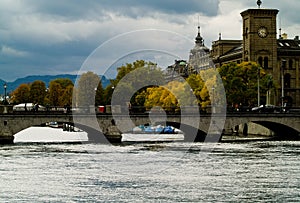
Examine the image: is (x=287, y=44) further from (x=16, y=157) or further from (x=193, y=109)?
(x=16, y=157)

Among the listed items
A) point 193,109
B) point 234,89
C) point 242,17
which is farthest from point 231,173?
point 242,17

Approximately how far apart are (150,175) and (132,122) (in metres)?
35.8

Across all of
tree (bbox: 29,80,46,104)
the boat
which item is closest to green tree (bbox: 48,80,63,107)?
tree (bbox: 29,80,46,104)

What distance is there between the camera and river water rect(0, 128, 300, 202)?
3581cm

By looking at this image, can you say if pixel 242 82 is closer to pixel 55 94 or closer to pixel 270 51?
pixel 270 51

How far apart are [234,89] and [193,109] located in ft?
87.5

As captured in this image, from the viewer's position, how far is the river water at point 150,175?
35.8 metres

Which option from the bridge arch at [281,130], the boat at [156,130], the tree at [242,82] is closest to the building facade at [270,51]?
the tree at [242,82]

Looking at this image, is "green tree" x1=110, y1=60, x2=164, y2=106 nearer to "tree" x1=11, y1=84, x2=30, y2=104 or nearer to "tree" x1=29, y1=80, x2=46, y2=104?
"tree" x1=29, y1=80, x2=46, y2=104

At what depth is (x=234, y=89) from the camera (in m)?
109

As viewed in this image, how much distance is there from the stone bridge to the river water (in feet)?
36.7

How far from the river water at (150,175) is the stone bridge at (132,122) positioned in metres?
11.2

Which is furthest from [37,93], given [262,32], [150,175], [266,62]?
[150,175]

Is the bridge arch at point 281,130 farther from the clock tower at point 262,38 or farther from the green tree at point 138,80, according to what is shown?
the clock tower at point 262,38
